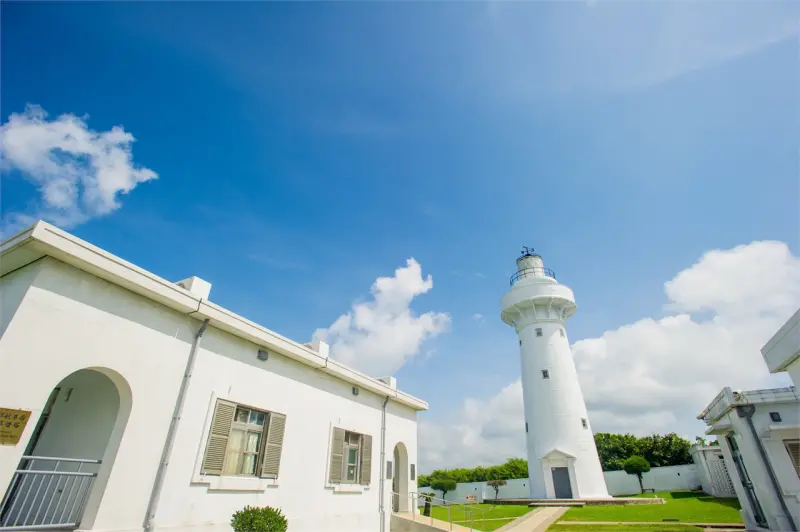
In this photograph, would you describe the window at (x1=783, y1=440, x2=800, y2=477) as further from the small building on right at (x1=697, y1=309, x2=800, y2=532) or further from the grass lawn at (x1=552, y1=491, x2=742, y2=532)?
the grass lawn at (x1=552, y1=491, x2=742, y2=532)

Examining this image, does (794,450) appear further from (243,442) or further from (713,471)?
(713,471)

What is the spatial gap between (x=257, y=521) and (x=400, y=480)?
27.1ft

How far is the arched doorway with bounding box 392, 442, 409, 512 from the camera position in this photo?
13866mm

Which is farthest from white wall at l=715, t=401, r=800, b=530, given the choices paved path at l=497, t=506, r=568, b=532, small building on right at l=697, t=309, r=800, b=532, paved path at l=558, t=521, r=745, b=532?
paved path at l=497, t=506, r=568, b=532

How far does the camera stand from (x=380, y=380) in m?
14.6

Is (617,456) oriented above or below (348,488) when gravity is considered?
above

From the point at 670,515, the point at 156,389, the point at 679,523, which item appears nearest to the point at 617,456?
the point at 670,515

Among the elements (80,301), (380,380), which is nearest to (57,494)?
(80,301)

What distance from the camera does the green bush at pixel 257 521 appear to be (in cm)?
714

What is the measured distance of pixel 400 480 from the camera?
1441cm

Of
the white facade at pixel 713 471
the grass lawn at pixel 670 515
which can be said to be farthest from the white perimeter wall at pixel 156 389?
the white facade at pixel 713 471

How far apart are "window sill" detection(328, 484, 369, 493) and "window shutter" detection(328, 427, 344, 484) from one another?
11 centimetres

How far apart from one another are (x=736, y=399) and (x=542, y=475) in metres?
15.2

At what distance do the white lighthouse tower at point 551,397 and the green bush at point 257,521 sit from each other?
70.8 ft
